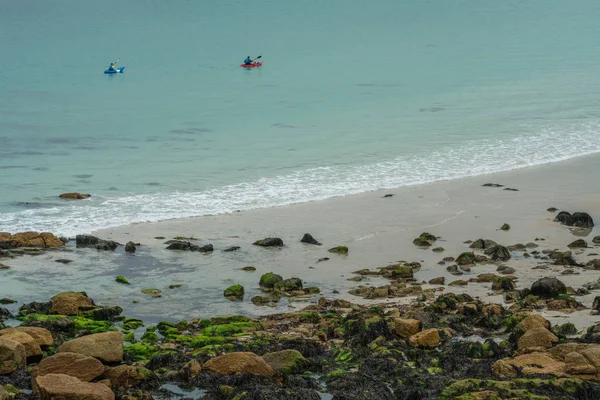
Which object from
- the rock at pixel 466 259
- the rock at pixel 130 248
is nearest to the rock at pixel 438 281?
the rock at pixel 466 259

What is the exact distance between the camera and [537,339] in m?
12.4

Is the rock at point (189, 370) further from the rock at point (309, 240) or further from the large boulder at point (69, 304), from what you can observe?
the rock at point (309, 240)

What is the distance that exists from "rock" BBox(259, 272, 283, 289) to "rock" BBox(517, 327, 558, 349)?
529 centimetres

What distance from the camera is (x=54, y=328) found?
1372cm

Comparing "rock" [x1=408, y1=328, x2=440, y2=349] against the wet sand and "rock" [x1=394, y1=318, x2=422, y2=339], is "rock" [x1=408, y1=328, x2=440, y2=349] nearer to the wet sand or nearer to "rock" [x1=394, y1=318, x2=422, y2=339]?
"rock" [x1=394, y1=318, x2=422, y2=339]

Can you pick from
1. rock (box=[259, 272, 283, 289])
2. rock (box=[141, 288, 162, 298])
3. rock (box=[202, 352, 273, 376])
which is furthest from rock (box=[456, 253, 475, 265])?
rock (box=[202, 352, 273, 376])

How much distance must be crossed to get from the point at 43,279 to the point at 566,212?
11.5 meters

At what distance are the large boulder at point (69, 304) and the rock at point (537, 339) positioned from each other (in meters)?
6.96

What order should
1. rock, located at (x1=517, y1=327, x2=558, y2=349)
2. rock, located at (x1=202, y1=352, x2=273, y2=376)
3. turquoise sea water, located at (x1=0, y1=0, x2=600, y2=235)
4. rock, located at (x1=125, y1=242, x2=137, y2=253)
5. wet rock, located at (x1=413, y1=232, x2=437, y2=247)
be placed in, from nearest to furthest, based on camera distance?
1. rock, located at (x1=202, y1=352, x2=273, y2=376)
2. rock, located at (x1=517, y1=327, x2=558, y2=349)
3. rock, located at (x1=125, y1=242, x2=137, y2=253)
4. wet rock, located at (x1=413, y1=232, x2=437, y2=247)
5. turquoise sea water, located at (x1=0, y1=0, x2=600, y2=235)

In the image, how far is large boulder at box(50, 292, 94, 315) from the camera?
1472cm

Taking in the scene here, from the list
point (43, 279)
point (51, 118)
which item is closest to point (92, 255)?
point (43, 279)

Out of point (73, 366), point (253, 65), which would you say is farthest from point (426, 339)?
point (253, 65)

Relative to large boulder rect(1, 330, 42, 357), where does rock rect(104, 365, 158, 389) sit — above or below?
below

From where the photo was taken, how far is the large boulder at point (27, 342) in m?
12.2
